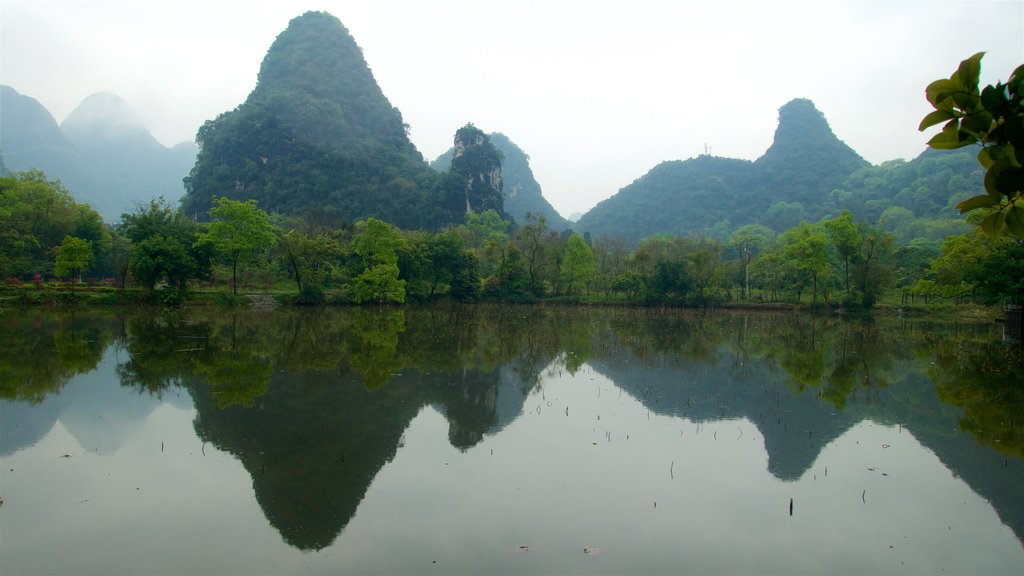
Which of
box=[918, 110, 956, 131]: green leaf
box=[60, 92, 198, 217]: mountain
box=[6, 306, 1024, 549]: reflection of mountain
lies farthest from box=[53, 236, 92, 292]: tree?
box=[60, 92, 198, 217]: mountain

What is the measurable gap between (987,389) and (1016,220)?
16615 mm

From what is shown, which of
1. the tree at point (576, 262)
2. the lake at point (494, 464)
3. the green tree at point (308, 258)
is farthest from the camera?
the tree at point (576, 262)

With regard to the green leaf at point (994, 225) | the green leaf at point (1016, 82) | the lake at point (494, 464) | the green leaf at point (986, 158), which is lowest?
the lake at point (494, 464)

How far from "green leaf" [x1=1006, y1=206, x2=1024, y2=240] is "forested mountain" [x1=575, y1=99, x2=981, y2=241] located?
99199mm

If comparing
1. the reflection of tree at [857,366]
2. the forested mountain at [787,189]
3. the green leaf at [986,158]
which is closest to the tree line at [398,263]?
the reflection of tree at [857,366]

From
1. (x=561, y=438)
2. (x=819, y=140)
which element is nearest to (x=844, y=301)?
(x=561, y=438)

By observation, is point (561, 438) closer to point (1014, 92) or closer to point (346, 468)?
point (346, 468)

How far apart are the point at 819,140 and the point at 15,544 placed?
160509mm

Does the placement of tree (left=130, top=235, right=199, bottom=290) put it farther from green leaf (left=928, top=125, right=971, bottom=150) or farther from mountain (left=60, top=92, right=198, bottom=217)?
mountain (left=60, top=92, right=198, bottom=217)

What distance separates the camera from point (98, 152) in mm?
162875

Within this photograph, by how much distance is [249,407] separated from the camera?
10.8 metres

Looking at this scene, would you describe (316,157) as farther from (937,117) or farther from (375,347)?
(937,117)

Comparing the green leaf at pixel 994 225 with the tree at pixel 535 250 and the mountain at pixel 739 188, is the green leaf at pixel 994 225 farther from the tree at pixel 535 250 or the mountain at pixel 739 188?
the mountain at pixel 739 188

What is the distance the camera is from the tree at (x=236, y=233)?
38531 millimetres
